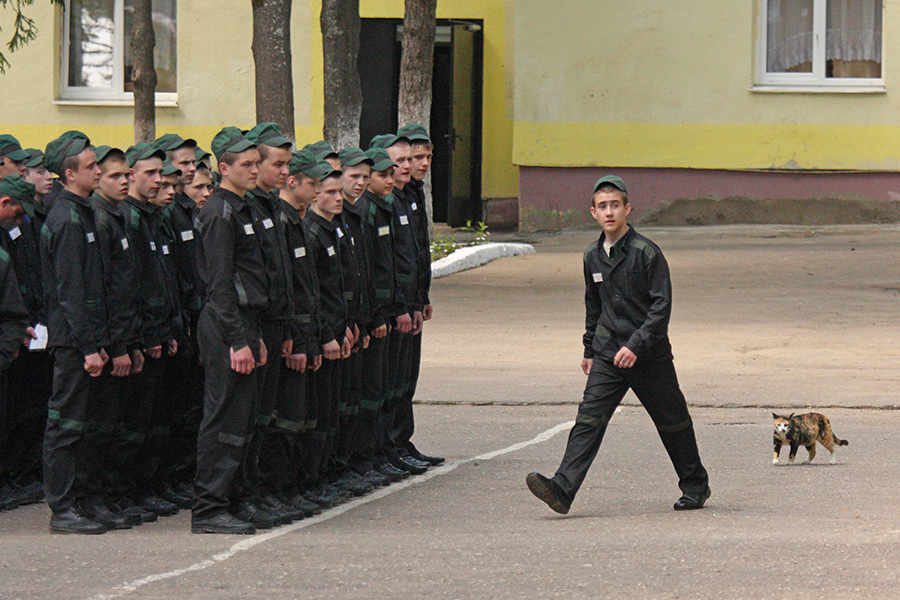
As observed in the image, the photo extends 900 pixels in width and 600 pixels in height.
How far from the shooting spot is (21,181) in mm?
8523

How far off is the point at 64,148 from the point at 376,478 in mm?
2742

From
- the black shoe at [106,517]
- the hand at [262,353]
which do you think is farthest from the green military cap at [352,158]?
the black shoe at [106,517]

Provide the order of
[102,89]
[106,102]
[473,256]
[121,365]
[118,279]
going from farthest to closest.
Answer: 1. [102,89]
2. [106,102]
3. [473,256]
4. [118,279]
5. [121,365]

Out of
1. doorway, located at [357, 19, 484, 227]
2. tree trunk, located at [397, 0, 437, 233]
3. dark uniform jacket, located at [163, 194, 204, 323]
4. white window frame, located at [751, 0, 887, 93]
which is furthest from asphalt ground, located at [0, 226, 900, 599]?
doorway, located at [357, 19, 484, 227]

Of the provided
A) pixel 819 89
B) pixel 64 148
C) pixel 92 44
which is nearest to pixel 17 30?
pixel 92 44

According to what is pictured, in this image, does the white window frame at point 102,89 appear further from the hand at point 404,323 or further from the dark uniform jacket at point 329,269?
the dark uniform jacket at point 329,269

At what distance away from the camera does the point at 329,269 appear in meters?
8.52

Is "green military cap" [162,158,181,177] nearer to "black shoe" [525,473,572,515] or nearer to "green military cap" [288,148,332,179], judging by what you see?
"green military cap" [288,148,332,179]

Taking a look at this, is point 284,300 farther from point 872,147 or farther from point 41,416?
point 872,147

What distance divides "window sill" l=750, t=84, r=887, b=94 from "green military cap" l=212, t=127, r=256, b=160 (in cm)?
1707

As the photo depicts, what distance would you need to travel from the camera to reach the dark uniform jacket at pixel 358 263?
878 centimetres

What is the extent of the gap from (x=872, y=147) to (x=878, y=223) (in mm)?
1226

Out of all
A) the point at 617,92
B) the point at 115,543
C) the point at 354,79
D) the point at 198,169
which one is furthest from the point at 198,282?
the point at 617,92

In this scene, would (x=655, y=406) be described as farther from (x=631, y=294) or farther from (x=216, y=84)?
(x=216, y=84)
